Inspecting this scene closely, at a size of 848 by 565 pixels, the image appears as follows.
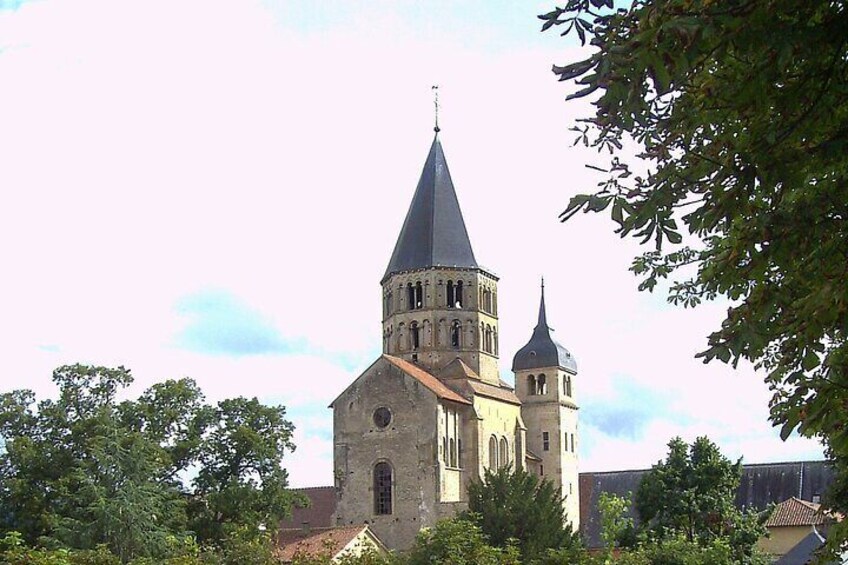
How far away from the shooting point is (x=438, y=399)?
5741 centimetres

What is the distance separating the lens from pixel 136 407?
157 ft

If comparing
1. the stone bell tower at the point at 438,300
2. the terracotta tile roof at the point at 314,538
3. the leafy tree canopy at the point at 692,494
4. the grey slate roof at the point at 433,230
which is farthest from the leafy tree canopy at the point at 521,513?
the grey slate roof at the point at 433,230

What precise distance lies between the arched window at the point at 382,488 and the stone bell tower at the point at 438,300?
22.7 feet

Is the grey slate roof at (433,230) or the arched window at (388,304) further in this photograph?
the arched window at (388,304)

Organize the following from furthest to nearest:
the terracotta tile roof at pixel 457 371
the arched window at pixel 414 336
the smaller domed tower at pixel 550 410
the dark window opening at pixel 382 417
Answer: the smaller domed tower at pixel 550 410, the arched window at pixel 414 336, the terracotta tile roof at pixel 457 371, the dark window opening at pixel 382 417

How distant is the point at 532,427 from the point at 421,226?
12.3m

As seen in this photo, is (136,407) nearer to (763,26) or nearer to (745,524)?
(745,524)

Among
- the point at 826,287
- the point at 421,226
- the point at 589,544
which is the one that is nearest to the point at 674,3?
the point at 826,287

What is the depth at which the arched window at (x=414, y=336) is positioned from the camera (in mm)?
63406

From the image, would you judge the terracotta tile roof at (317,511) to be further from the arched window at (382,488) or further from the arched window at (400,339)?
the arched window at (382,488)

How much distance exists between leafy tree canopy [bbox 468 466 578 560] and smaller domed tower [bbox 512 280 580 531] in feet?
61.9

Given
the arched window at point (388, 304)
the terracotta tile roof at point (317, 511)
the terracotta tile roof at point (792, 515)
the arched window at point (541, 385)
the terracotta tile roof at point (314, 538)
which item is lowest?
the terracotta tile roof at point (314, 538)

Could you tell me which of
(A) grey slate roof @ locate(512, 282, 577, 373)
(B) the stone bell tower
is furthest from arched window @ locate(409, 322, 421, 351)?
(A) grey slate roof @ locate(512, 282, 577, 373)

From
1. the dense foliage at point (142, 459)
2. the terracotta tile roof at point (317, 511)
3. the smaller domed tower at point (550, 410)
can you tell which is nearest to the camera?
the dense foliage at point (142, 459)
